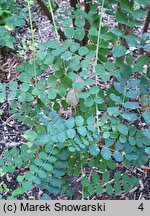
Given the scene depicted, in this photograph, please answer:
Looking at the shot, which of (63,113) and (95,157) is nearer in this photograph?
(95,157)

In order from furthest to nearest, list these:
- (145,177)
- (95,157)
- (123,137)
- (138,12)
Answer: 1. (145,177)
2. (95,157)
3. (123,137)
4. (138,12)

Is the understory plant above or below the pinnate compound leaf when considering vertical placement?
above

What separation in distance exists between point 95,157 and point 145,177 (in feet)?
1.98

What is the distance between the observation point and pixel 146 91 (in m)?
1.02

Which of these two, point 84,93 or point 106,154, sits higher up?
point 84,93

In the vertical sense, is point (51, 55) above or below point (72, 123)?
above

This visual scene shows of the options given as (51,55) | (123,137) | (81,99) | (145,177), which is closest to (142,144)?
(123,137)

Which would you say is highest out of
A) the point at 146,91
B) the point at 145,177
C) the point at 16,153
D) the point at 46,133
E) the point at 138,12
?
the point at 138,12

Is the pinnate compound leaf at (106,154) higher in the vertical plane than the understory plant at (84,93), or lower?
lower

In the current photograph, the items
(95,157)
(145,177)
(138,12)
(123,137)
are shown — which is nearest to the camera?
(138,12)

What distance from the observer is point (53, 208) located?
104 centimetres

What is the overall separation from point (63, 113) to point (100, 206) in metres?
0.70

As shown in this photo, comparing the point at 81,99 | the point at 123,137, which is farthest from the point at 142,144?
the point at 81,99

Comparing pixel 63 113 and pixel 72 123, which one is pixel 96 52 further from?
pixel 63 113
